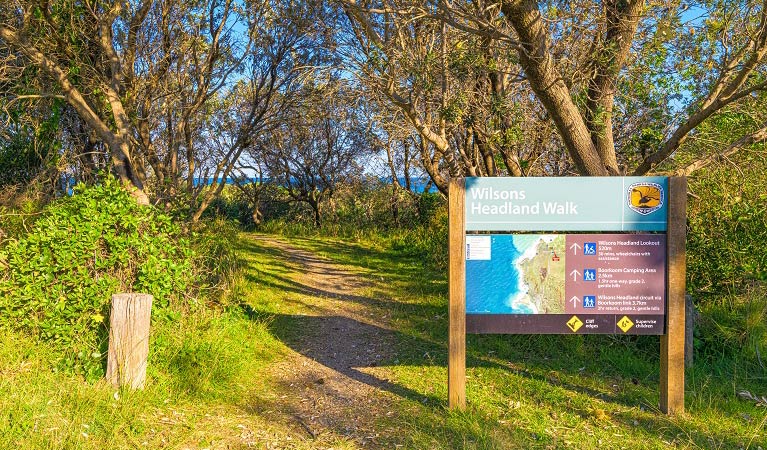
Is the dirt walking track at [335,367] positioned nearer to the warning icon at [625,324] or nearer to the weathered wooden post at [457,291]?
the weathered wooden post at [457,291]

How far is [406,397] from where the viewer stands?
16.7ft

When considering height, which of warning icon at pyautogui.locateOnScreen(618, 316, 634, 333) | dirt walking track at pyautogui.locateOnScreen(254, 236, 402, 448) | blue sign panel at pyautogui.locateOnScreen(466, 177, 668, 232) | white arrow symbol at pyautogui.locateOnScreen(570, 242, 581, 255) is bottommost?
dirt walking track at pyautogui.locateOnScreen(254, 236, 402, 448)

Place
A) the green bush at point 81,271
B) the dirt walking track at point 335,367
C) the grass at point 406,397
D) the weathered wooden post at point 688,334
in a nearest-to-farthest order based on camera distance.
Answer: the grass at point 406,397 < the dirt walking track at point 335,367 < the green bush at point 81,271 < the weathered wooden post at point 688,334

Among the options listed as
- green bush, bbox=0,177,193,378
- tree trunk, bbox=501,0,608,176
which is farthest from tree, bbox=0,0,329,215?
tree trunk, bbox=501,0,608,176

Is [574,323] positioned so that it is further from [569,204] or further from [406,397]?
[406,397]

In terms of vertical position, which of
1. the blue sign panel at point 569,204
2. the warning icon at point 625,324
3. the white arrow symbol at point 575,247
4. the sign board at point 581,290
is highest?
the blue sign panel at point 569,204

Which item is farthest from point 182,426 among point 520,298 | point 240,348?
point 520,298

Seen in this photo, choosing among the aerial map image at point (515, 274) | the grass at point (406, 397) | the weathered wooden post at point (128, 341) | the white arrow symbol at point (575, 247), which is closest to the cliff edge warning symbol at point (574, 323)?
the aerial map image at point (515, 274)

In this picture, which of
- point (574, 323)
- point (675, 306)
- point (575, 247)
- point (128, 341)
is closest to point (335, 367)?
point (128, 341)

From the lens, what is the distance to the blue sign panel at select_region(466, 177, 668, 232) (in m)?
4.69

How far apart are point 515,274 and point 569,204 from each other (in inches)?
27.6

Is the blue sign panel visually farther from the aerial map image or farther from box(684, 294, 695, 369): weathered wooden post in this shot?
box(684, 294, 695, 369): weathered wooden post

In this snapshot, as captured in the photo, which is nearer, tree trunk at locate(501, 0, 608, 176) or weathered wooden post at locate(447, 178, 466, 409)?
weathered wooden post at locate(447, 178, 466, 409)

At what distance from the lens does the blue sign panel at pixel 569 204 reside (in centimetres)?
469
